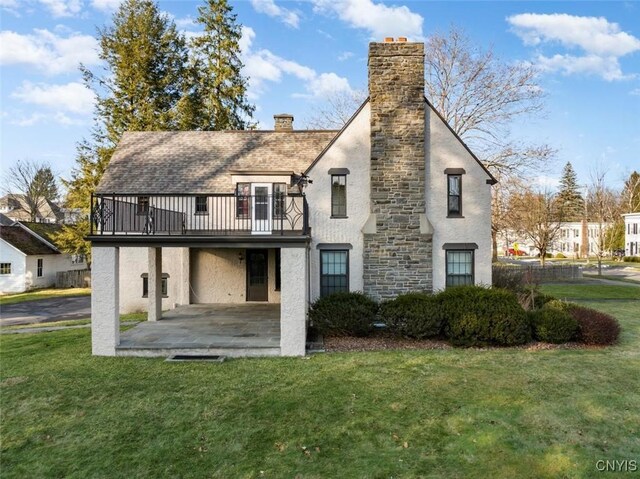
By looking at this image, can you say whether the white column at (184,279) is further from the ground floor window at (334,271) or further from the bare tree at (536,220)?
the bare tree at (536,220)

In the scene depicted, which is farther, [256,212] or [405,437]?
[256,212]

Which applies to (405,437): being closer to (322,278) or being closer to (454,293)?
(454,293)

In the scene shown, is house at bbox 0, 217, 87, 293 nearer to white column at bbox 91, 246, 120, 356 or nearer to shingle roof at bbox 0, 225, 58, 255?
shingle roof at bbox 0, 225, 58, 255

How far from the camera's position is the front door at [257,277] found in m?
17.9

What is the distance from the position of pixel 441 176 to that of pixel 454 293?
4.28 meters

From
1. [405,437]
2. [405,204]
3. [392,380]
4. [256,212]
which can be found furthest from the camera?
[256,212]

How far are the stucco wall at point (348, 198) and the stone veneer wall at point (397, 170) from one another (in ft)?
1.16

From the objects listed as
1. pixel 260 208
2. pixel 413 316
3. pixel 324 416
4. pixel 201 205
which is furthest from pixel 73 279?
pixel 324 416

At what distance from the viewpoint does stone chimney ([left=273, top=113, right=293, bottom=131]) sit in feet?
62.6

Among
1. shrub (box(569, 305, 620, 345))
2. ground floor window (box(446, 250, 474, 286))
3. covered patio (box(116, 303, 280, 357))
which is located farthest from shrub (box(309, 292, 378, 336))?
shrub (box(569, 305, 620, 345))

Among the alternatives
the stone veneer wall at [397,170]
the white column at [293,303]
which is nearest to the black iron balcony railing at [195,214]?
the stone veneer wall at [397,170]

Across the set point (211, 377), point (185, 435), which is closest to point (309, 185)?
point (211, 377)

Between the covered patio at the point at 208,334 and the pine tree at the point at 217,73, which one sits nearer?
the covered patio at the point at 208,334

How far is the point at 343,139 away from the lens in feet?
44.7
